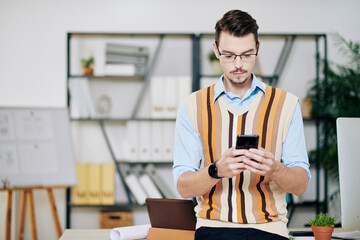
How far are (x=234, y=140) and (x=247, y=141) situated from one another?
212mm

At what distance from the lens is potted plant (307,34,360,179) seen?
3.27m

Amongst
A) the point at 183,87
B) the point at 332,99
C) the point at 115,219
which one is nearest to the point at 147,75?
the point at 183,87

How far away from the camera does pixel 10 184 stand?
301cm

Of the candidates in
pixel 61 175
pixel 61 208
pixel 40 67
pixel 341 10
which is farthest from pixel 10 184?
pixel 341 10

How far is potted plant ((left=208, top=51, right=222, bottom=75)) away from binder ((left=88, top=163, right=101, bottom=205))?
1330mm

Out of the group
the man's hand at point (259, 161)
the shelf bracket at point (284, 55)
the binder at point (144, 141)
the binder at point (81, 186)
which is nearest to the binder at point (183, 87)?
the binder at point (144, 141)

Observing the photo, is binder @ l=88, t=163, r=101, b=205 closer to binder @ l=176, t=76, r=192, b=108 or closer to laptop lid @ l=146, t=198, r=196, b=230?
binder @ l=176, t=76, r=192, b=108

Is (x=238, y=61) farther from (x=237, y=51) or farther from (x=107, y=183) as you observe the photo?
(x=107, y=183)

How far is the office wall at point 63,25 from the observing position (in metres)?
3.71

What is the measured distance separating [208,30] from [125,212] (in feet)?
5.95

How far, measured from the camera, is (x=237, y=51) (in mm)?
1346

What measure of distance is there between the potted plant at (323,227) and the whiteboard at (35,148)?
2.21 metres

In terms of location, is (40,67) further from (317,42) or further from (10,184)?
→ (317,42)

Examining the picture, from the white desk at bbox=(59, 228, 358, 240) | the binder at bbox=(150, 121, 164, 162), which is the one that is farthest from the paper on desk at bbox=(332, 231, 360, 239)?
the binder at bbox=(150, 121, 164, 162)
